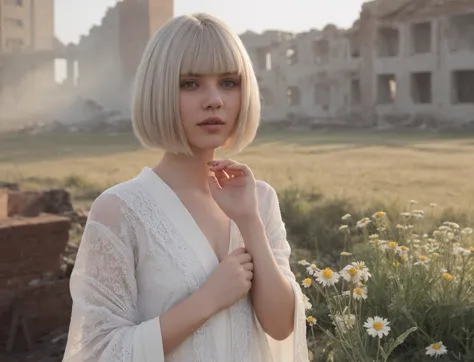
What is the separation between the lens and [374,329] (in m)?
2.47

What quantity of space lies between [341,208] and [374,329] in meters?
5.09

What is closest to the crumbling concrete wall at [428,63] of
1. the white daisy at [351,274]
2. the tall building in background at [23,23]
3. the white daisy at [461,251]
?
the tall building in background at [23,23]

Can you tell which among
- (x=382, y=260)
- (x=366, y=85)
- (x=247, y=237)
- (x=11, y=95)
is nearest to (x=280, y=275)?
(x=247, y=237)

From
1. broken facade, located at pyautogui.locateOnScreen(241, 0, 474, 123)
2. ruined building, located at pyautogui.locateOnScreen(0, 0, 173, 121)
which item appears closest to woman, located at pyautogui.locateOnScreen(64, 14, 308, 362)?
broken facade, located at pyautogui.locateOnScreen(241, 0, 474, 123)

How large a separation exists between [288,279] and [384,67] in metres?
24.4

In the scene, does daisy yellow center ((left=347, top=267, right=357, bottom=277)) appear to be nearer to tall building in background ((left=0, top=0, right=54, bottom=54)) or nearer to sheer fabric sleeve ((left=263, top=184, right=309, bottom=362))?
sheer fabric sleeve ((left=263, top=184, right=309, bottom=362))

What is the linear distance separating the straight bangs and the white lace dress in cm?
29

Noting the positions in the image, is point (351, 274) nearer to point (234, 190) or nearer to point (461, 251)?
point (461, 251)

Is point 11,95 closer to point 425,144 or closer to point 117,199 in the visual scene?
point 425,144

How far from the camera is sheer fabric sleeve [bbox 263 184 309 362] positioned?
1.67m

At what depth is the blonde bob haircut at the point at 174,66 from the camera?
4.97 ft

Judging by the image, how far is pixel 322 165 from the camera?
12539mm

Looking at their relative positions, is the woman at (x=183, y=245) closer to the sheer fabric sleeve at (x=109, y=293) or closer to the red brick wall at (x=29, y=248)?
the sheer fabric sleeve at (x=109, y=293)

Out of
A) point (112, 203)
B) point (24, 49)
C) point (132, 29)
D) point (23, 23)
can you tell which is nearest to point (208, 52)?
point (112, 203)
